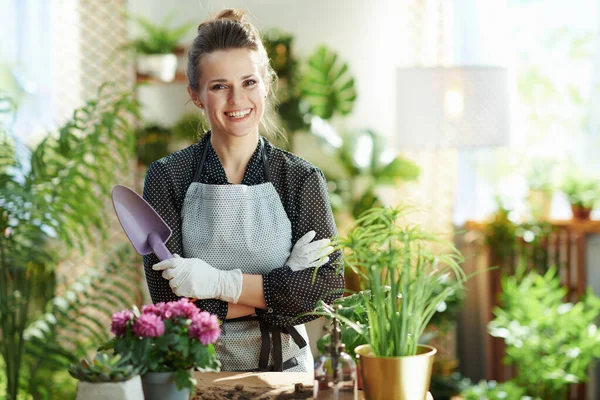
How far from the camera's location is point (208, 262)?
1.76 metres

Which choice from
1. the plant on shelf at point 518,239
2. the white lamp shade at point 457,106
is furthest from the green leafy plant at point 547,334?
the white lamp shade at point 457,106

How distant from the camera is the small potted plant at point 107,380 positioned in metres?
1.18

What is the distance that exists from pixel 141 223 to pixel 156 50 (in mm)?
3317

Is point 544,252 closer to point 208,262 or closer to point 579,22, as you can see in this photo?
point 579,22

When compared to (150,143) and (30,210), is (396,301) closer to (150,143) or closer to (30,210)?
(30,210)

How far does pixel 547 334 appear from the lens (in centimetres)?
420

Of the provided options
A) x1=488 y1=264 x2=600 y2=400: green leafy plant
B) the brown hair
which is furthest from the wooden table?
x1=488 y1=264 x2=600 y2=400: green leafy plant

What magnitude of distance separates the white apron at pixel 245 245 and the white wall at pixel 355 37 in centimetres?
336

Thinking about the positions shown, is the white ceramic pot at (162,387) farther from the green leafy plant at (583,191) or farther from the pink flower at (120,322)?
the green leafy plant at (583,191)

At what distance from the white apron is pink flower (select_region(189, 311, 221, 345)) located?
1.59 ft

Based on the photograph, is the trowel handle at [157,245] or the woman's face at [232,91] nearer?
the trowel handle at [157,245]

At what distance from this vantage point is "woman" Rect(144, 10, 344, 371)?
1.72 m

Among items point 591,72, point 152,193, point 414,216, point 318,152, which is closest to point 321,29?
point 318,152

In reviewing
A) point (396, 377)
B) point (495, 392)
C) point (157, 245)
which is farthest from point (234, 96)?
point (495, 392)
